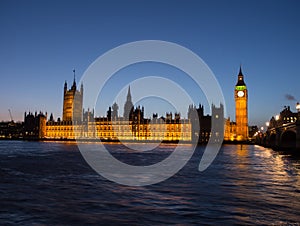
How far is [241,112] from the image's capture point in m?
145

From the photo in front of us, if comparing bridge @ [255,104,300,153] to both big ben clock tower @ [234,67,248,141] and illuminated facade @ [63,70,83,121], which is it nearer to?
big ben clock tower @ [234,67,248,141]

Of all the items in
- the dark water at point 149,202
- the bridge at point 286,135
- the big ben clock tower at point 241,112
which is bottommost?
the dark water at point 149,202

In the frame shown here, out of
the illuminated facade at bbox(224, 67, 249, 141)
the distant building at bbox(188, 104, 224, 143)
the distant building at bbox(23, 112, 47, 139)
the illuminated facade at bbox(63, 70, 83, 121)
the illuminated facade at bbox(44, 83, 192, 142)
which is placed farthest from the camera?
the illuminated facade at bbox(63, 70, 83, 121)

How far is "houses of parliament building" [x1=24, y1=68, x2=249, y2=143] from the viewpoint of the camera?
134m

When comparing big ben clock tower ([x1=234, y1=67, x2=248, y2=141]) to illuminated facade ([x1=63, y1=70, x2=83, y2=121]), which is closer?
big ben clock tower ([x1=234, y1=67, x2=248, y2=141])

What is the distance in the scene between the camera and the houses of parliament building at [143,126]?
134 meters

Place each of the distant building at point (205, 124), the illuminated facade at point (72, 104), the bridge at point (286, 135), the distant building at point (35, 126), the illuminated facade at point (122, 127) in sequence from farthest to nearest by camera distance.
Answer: the illuminated facade at point (72, 104) → the distant building at point (35, 126) → the illuminated facade at point (122, 127) → the distant building at point (205, 124) → the bridge at point (286, 135)

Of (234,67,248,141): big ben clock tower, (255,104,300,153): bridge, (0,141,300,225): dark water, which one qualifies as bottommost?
(0,141,300,225): dark water

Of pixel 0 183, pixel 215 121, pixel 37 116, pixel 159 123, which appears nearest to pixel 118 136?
pixel 159 123

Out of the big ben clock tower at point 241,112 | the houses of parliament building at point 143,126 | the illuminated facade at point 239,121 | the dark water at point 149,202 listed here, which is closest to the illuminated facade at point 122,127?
the houses of parliament building at point 143,126

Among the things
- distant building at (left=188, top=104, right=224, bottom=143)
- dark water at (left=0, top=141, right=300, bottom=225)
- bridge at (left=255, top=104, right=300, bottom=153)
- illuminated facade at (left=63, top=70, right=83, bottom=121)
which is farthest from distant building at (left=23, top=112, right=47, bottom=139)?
dark water at (left=0, top=141, right=300, bottom=225)

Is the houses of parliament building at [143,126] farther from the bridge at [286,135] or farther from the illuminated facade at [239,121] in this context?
the bridge at [286,135]

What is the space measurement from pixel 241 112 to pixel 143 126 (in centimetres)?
4475

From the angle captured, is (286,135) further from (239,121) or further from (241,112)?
(241,112)
